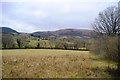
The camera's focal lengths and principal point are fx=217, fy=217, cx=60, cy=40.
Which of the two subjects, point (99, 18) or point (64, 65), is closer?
point (64, 65)

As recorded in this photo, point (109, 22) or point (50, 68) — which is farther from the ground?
point (109, 22)

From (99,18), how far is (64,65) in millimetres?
5979

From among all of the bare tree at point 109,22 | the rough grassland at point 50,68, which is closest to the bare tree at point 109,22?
the bare tree at point 109,22

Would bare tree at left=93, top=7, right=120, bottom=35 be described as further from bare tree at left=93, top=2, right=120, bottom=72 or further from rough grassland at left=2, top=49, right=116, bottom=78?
rough grassland at left=2, top=49, right=116, bottom=78

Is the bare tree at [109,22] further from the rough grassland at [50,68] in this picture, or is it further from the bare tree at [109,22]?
the rough grassland at [50,68]

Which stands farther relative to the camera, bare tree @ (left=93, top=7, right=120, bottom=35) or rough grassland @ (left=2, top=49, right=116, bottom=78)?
bare tree @ (left=93, top=7, right=120, bottom=35)

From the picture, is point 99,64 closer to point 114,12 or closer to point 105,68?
point 105,68

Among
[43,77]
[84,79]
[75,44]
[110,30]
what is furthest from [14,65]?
[75,44]

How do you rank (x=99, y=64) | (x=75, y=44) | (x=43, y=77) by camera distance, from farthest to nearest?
(x=75, y=44) < (x=99, y=64) < (x=43, y=77)

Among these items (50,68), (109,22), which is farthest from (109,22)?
(50,68)

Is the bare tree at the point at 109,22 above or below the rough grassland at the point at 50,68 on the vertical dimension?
above

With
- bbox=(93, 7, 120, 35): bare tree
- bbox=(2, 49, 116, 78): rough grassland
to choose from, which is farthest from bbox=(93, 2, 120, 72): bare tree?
bbox=(2, 49, 116, 78): rough grassland

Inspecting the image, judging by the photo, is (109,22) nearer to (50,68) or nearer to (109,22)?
(109,22)

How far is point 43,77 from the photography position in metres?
10.9
